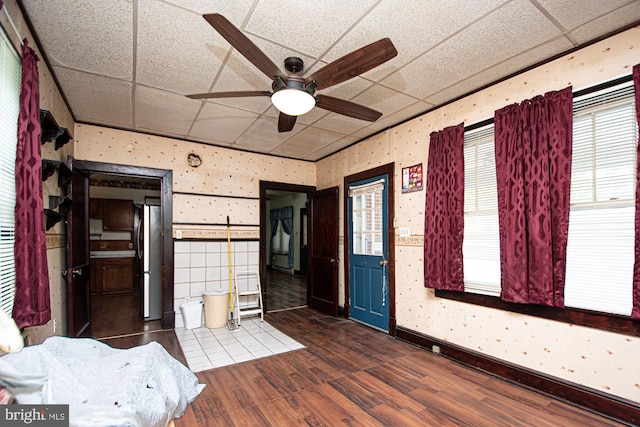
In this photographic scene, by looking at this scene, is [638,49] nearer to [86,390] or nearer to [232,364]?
[86,390]

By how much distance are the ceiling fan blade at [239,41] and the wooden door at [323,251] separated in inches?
120

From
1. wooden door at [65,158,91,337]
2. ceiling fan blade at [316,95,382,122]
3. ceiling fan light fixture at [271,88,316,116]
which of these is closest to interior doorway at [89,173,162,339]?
wooden door at [65,158,91,337]

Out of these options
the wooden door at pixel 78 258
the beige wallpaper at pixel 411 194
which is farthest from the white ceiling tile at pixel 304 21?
the wooden door at pixel 78 258

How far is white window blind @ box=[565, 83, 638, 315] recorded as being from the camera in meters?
2.08

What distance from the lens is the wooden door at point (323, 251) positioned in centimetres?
486

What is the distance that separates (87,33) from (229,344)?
130 inches

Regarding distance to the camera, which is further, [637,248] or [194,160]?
[194,160]

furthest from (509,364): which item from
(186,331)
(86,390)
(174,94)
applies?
(174,94)

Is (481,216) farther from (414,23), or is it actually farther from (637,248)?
(414,23)

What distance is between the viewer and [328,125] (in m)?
3.87

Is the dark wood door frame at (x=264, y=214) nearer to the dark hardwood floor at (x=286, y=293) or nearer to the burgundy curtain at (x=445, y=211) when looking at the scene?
the dark hardwood floor at (x=286, y=293)

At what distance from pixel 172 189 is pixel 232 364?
2.64 m

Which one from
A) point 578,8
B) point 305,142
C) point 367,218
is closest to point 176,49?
point 305,142

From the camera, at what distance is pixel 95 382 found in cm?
108
